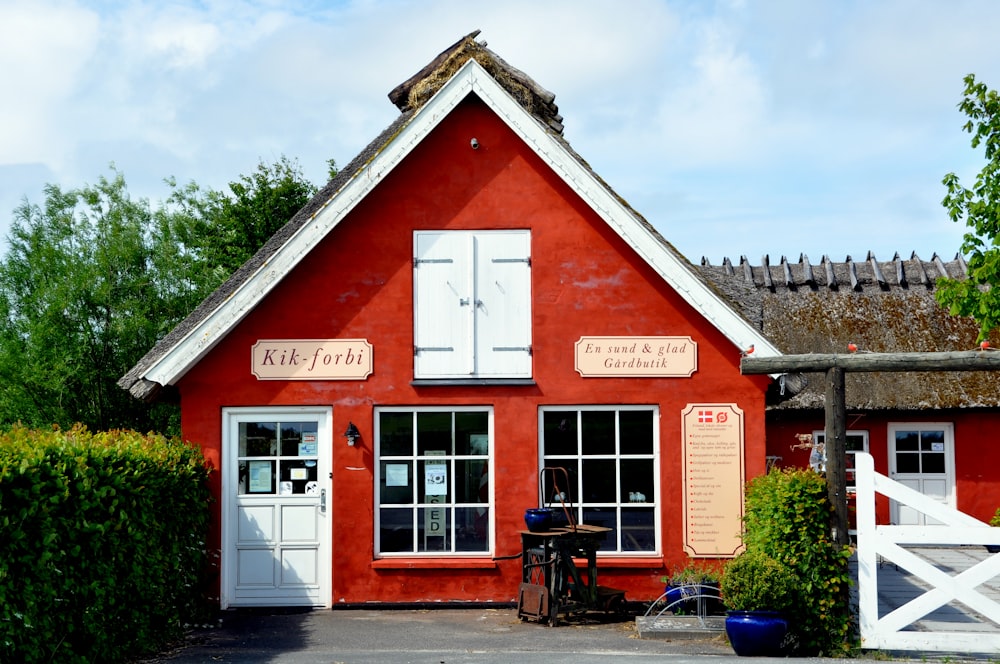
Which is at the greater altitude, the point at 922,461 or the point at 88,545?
the point at 922,461

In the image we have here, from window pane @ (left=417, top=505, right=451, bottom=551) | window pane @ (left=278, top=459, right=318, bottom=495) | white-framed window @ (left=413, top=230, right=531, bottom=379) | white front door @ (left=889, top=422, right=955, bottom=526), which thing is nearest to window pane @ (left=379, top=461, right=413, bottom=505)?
window pane @ (left=417, top=505, right=451, bottom=551)

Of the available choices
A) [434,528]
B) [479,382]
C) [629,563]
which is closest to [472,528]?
[434,528]

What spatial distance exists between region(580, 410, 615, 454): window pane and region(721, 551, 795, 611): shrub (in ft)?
10.3

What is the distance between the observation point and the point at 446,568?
1289 centimetres

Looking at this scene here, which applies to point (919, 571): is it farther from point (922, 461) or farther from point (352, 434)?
point (922, 461)

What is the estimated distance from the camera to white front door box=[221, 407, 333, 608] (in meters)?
13.0

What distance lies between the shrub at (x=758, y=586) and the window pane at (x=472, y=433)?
3.80 metres

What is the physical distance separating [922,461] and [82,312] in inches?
745

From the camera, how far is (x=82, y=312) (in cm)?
2666

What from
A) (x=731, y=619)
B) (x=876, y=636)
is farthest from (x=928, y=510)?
(x=731, y=619)

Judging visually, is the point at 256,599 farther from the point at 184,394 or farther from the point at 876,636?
the point at 876,636

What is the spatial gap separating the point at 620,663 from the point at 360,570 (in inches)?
165

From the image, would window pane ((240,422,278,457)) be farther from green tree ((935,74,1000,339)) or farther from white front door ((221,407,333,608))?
green tree ((935,74,1000,339))

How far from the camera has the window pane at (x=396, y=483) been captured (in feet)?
42.9
